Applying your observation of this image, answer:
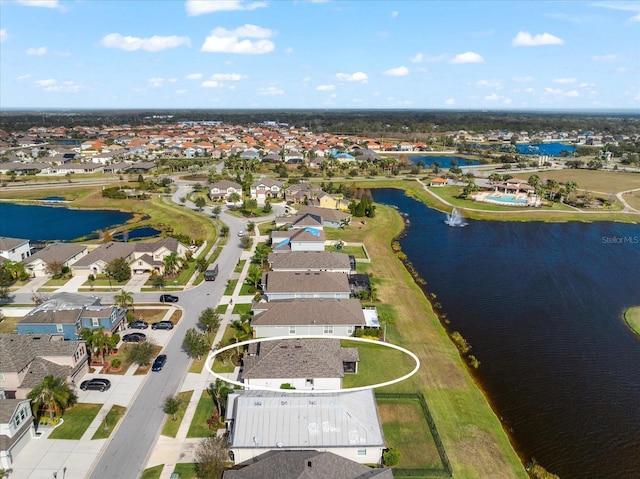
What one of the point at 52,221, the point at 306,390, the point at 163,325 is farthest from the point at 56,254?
the point at 306,390

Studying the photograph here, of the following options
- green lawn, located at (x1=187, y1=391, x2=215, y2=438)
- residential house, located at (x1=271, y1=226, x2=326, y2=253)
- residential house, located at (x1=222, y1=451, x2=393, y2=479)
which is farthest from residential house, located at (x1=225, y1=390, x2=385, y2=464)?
residential house, located at (x1=271, y1=226, x2=326, y2=253)

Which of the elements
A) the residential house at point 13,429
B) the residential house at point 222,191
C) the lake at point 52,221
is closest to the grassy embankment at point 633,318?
the residential house at point 13,429

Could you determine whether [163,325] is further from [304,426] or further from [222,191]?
[222,191]

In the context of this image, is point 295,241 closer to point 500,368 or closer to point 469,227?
point 500,368

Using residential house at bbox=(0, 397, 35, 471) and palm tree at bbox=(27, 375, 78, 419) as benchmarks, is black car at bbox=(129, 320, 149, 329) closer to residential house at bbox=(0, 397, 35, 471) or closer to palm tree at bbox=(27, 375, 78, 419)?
palm tree at bbox=(27, 375, 78, 419)

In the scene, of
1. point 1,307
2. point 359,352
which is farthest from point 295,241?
point 1,307

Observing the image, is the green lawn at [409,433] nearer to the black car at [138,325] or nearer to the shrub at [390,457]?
the shrub at [390,457]
